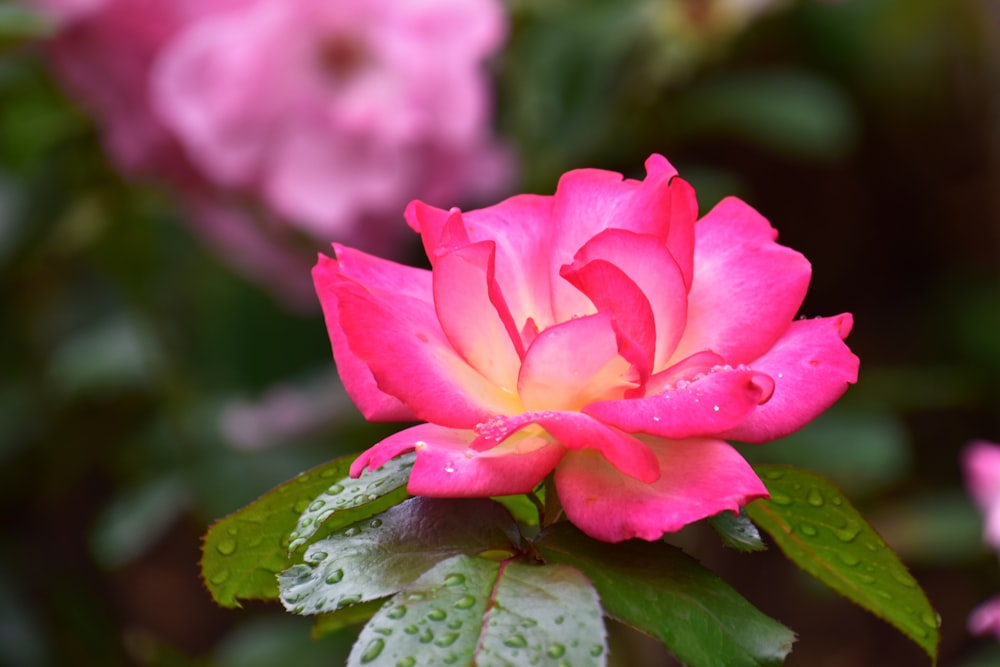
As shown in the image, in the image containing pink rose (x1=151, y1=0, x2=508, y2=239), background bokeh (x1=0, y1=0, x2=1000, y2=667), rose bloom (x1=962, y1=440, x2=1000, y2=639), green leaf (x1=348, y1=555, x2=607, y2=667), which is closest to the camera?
green leaf (x1=348, y1=555, x2=607, y2=667)

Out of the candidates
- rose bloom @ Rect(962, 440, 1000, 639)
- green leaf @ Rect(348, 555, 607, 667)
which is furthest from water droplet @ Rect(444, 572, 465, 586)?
rose bloom @ Rect(962, 440, 1000, 639)

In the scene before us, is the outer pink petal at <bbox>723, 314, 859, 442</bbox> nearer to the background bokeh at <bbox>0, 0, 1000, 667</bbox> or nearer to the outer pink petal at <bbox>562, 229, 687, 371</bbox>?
the outer pink petal at <bbox>562, 229, 687, 371</bbox>

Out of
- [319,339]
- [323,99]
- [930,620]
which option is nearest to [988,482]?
[930,620]

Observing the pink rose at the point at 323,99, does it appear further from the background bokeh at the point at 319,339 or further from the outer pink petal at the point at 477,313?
the outer pink petal at the point at 477,313

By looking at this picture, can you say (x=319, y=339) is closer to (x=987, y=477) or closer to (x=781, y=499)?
(x=987, y=477)

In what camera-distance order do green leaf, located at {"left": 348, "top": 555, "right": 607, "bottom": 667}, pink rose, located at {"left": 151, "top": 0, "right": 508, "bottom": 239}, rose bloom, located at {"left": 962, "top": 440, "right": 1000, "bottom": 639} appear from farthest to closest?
pink rose, located at {"left": 151, "top": 0, "right": 508, "bottom": 239}, rose bloom, located at {"left": 962, "top": 440, "right": 1000, "bottom": 639}, green leaf, located at {"left": 348, "top": 555, "right": 607, "bottom": 667}
